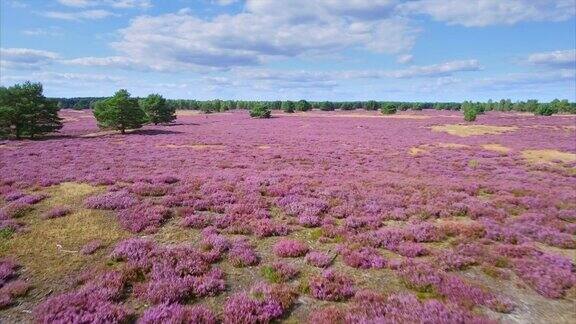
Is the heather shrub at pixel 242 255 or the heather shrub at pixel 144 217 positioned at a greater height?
the heather shrub at pixel 144 217

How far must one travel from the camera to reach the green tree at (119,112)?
5335cm

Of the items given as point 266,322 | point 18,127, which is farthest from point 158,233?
point 18,127

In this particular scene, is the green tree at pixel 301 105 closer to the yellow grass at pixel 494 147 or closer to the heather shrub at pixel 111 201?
the yellow grass at pixel 494 147

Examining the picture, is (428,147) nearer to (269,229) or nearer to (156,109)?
(269,229)

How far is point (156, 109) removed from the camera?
76.8 meters

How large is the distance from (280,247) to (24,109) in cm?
4877

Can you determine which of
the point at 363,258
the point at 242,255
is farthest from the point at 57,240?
the point at 363,258

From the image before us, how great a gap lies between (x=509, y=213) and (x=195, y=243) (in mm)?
13678

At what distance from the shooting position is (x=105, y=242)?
11.9m

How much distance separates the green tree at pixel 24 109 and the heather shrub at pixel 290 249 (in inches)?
1873

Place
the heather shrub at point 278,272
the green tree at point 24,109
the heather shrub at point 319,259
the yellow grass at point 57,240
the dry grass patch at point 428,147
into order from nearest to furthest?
1. the heather shrub at point 278,272
2. the yellow grass at point 57,240
3. the heather shrub at point 319,259
4. the dry grass patch at point 428,147
5. the green tree at point 24,109

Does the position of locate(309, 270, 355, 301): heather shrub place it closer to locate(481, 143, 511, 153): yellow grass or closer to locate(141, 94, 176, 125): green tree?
locate(481, 143, 511, 153): yellow grass

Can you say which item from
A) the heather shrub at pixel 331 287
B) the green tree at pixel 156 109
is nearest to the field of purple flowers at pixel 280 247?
the heather shrub at pixel 331 287

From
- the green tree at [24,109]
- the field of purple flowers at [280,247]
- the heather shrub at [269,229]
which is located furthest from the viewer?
the green tree at [24,109]
